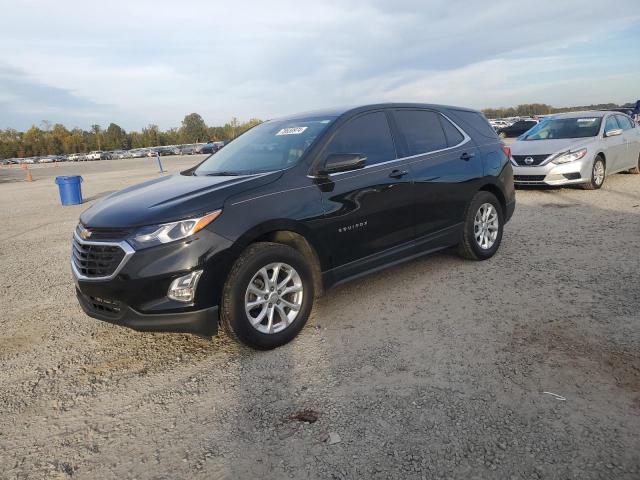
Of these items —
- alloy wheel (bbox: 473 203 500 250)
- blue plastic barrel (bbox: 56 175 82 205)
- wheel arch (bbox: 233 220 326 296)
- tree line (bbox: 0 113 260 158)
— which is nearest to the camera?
wheel arch (bbox: 233 220 326 296)

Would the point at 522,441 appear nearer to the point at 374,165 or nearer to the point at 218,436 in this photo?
the point at 218,436

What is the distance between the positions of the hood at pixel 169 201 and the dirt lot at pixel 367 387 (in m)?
1.09

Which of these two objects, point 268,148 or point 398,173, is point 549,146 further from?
point 268,148

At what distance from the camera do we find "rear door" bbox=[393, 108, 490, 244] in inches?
184

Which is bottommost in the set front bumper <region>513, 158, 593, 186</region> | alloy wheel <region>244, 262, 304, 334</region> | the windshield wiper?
alloy wheel <region>244, 262, 304, 334</region>

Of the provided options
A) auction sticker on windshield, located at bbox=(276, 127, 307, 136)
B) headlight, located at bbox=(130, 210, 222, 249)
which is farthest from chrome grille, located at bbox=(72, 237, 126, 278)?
auction sticker on windshield, located at bbox=(276, 127, 307, 136)

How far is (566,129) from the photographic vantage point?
10508mm

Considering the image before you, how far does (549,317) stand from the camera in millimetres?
3861

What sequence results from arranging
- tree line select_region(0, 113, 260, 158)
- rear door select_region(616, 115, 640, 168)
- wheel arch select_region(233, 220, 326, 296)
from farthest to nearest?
1. tree line select_region(0, 113, 260, 158)
2. rear door select_region(616, 115, 640, 168)
3. wheel arch select_region(233, 220, 326, 296)

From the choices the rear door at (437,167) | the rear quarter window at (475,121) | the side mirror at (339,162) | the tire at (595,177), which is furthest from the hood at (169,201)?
the tire at (595,177)

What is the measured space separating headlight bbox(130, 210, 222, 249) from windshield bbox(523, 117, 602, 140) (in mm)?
9574

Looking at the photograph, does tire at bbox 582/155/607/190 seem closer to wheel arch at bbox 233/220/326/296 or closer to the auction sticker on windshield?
the auction sticker on windshield

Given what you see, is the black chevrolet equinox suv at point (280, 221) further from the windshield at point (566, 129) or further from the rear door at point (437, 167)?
the windshield at point (566, 129)

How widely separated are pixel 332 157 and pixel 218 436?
7.31 feet
